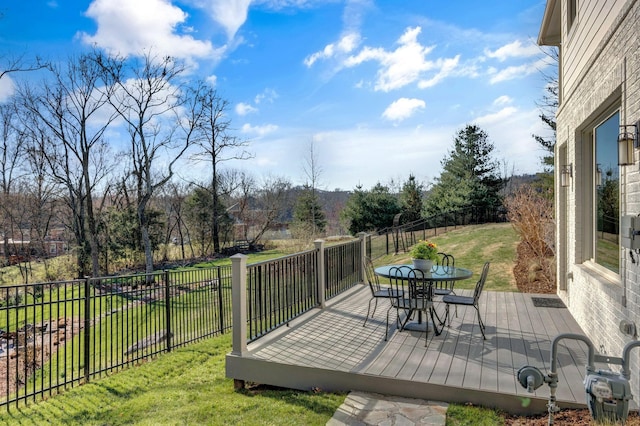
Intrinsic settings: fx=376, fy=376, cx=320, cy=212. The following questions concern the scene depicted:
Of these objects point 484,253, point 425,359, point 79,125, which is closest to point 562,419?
point 425,359

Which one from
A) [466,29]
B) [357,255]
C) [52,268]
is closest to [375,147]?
[466,29]

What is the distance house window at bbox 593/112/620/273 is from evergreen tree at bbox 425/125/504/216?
605 inches

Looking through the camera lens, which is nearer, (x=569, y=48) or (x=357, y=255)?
(x=569, y=48)

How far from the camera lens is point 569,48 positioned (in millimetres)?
5406

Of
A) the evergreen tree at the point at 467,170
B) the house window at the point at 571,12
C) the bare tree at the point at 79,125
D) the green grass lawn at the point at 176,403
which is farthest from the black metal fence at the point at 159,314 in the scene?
the evergreen tree at the point at 467,170

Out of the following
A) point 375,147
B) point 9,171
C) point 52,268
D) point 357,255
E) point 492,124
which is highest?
point 492,124

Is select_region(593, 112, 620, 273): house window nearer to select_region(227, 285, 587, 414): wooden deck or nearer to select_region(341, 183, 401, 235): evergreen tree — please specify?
select_region(227, 285, 587, 414): wooden deck

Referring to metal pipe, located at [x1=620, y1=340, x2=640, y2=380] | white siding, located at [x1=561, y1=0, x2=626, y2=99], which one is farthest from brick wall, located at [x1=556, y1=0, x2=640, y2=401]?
metal pipe, located at [x1=620, y1=340, x2=640, y2=380]

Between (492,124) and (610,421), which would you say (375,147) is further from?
(610,421)

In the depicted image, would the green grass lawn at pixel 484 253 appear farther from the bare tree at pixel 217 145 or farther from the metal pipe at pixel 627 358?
the bare tree at pixel 217 145

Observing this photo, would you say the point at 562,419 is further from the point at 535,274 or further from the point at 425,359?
the point at 535,274

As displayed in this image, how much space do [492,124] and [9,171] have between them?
77.5 feet

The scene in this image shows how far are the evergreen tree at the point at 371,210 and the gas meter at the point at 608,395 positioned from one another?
18.1 meters

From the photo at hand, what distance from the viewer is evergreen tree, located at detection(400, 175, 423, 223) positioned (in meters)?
21.2
